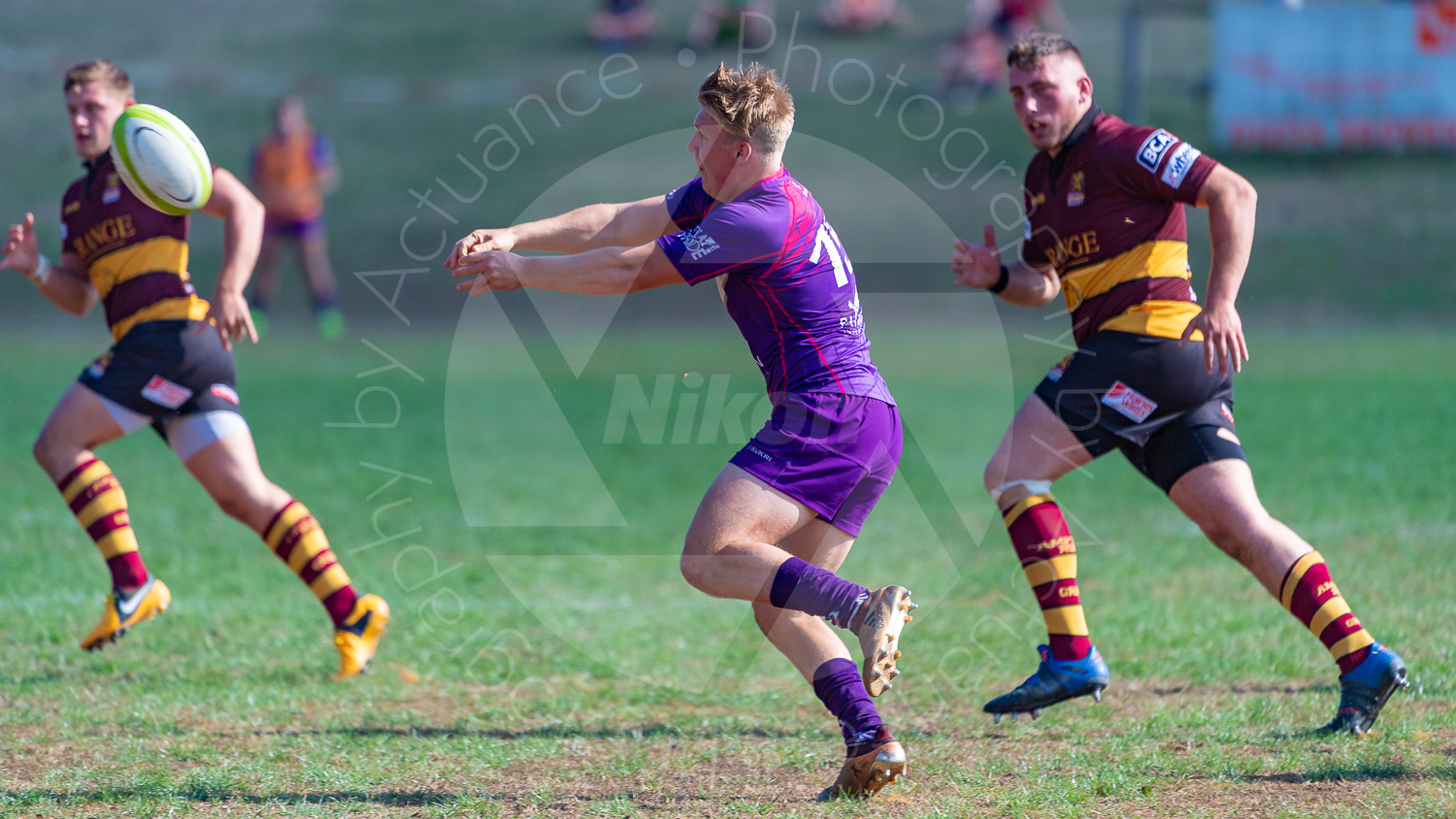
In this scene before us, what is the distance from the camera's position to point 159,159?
5078mm

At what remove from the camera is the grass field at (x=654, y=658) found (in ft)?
13.1

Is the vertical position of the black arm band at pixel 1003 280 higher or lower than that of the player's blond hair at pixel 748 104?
lower

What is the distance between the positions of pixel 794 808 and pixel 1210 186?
252cm

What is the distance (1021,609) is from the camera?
638cm

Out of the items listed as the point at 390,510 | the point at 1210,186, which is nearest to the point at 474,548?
the point at 390,510

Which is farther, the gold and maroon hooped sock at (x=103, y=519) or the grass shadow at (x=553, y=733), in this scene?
the gold and maroon hooped sock at (x=103, y=519)

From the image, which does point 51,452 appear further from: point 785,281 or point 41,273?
point 785,281

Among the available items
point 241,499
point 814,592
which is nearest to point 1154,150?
point 814,592

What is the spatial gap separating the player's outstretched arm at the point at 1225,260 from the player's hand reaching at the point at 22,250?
4.76 m

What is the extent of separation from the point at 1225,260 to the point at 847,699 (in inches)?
78.3

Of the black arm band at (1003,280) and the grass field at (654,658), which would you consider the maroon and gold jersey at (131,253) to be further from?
the black arm band at (1003,280)

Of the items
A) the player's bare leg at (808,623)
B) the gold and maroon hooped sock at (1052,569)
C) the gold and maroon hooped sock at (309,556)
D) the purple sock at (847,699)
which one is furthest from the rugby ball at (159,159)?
the gold and maroon hooped sock at (1052,569)

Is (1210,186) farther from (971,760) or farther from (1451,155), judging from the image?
(1451,155)

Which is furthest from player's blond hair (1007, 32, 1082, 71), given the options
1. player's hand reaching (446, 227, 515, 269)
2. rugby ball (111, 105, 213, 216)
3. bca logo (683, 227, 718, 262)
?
rugby ball (111, 105, 213, 216)
